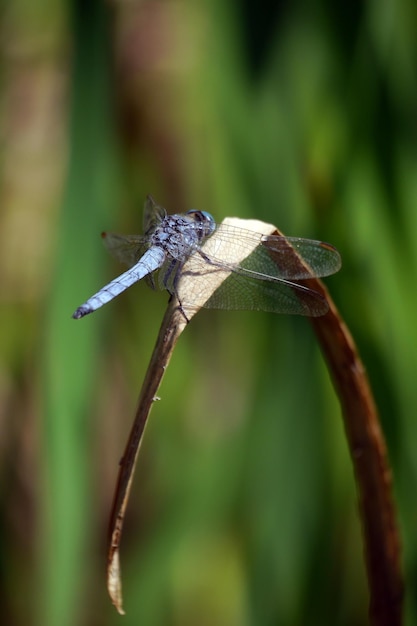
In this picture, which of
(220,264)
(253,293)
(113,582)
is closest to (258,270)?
(253,293)

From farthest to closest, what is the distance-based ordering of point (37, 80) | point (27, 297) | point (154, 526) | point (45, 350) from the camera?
point (37, 80) → point (27, 297) → point (154, 526) → point (45, 350)

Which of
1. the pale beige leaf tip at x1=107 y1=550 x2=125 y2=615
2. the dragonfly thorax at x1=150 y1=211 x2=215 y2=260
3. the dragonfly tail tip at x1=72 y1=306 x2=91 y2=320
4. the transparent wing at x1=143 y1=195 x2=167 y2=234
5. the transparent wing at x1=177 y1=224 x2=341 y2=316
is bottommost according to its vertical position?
the pale beige leaf tip at x1=107 y1=550 x2=125 y2=615

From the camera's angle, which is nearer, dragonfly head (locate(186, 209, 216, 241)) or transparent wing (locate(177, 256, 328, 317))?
transparent wing (locate(177, 256, 328, 317))

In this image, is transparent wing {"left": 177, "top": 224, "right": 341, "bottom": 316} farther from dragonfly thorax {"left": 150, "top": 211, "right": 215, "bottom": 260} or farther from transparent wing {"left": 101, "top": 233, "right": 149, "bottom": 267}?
transparent wing {"left": 101, "top": 233, "right": 149, "bottom": 267}

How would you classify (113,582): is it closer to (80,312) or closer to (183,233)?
(80,312)

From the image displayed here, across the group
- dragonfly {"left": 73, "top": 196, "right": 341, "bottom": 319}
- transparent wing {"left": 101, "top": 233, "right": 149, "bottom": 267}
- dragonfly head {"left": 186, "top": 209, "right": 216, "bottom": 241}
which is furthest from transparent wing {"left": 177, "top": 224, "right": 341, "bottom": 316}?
transparent wing {"left": 101, "top": 233, "right": 149, "bottom": 267}

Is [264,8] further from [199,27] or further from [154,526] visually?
[154,526]

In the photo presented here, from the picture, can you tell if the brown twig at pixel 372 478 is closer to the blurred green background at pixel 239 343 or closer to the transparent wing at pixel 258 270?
the transparent wing at pixel 258 270

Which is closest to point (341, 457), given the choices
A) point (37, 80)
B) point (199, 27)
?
point (199, 27)
